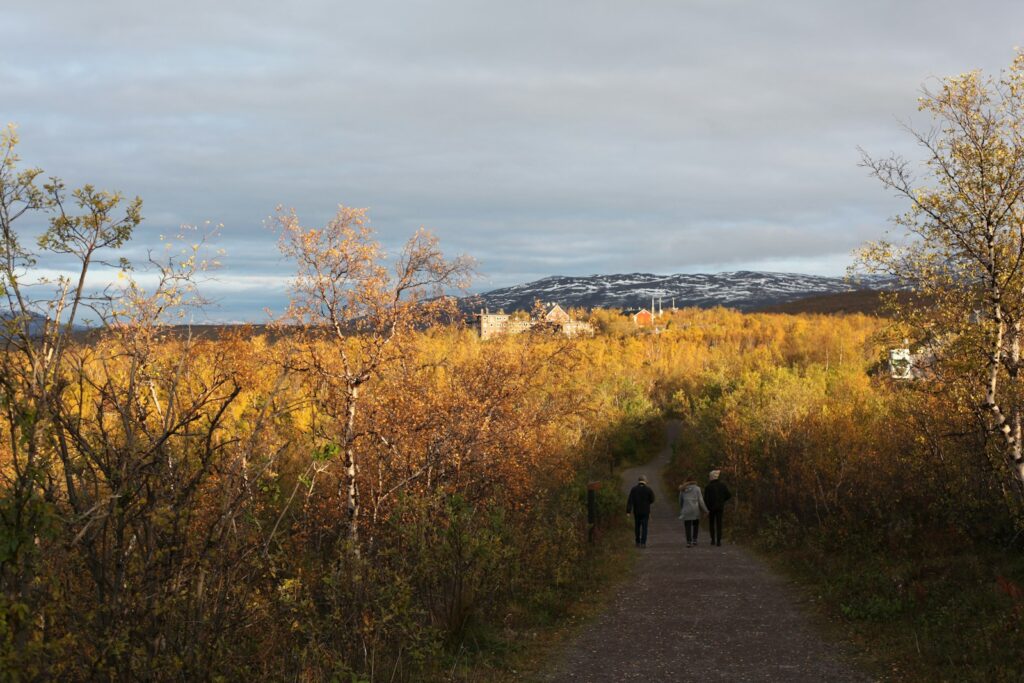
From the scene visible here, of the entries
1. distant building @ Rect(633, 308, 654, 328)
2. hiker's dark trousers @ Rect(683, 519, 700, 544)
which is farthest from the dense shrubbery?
distant building @ Rect(633, 308, 654, 328)

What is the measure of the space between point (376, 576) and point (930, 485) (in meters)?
8.94

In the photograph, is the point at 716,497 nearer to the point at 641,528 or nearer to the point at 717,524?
the point at 717,524

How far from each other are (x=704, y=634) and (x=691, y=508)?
7.36 m

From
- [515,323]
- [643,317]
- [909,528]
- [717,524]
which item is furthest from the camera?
[643,317]

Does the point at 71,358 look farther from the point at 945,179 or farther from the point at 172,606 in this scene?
the point at 945,179

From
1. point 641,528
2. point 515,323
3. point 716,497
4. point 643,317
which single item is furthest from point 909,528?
point 643,317

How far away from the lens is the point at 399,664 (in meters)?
7.28

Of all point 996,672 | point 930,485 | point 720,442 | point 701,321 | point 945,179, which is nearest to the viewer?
point 996,672

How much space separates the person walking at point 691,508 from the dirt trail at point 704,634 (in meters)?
2.13

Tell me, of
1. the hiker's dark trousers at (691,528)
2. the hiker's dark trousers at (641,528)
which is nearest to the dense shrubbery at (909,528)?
the hiker's dark trousers at (691,528)

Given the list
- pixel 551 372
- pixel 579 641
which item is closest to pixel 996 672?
pixel 579 641

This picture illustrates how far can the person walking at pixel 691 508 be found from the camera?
1661cm

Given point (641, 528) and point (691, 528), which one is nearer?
point (691, 528)

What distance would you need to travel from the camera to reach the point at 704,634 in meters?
9.43
